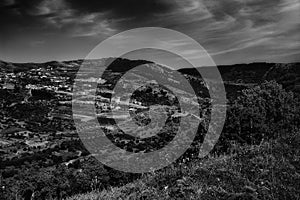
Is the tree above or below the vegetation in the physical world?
below

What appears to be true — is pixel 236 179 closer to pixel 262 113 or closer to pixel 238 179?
pixel 238 179

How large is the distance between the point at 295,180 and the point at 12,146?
8349 inches

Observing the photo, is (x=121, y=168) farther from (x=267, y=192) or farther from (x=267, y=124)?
(x=267, y=192)

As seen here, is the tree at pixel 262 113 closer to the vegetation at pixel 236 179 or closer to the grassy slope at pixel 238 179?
the vegetation at pixel 236 179

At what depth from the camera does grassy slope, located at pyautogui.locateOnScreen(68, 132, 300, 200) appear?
Answer: 6641 millimetres

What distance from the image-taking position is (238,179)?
24.4ft

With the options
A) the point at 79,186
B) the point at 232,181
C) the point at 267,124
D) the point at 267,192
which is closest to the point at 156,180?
the point at 232,181

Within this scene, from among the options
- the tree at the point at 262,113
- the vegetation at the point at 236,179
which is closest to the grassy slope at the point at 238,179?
the vegetation at the point at 236,179

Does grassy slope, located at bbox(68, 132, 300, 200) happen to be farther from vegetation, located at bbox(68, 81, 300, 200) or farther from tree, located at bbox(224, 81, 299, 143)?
tree, located at bbox(224, 81, 299, 143)

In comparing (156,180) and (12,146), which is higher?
(156,180)

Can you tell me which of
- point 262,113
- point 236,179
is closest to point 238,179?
point 236,179

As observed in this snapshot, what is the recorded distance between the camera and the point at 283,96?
3656 centimetres

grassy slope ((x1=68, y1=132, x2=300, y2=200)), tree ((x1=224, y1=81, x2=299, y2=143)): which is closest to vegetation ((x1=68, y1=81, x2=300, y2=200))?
grassy slope ((x1=68, y1=132, x2=300, y2=200))

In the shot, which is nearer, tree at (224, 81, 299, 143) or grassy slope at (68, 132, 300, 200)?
grassy slope at (68, 132, 300, 200)
